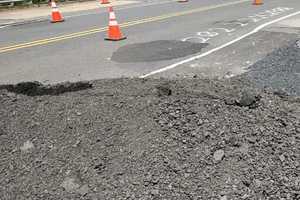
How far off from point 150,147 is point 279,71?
3.64 metres

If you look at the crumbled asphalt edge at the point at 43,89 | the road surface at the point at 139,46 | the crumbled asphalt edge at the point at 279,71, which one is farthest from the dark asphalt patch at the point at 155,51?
the crumbled asphalt edge at the point at 43,89

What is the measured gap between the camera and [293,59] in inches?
288

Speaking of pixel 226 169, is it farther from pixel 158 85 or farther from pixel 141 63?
pixel 141 63

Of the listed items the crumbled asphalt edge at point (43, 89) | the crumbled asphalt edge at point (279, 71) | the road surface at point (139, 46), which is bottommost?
the road surface at point (139, 46)

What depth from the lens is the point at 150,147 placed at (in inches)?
148

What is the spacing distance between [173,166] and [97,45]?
23.0 feet

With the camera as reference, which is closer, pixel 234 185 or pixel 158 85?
pixel 234 185

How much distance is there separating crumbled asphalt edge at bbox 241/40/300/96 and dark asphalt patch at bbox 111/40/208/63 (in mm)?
1886

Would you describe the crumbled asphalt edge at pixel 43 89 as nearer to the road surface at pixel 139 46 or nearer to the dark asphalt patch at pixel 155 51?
the road surface at pixel 139 46

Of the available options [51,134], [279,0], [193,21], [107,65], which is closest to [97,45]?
[107,65]

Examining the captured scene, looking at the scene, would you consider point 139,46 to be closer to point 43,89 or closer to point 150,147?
point 43,89

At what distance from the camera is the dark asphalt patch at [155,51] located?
8.49 metres

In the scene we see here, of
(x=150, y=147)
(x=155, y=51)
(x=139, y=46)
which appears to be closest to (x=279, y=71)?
(x=155, y=51)

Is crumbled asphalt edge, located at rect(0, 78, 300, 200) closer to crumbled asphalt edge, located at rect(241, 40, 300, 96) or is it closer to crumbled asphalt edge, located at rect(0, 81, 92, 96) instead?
crumbled asphalt edge, located at rect(0, 81, 92, 96)
